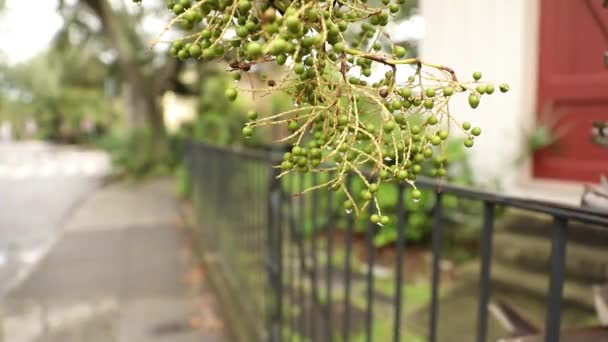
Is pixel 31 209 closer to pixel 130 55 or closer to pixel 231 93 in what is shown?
pixel 130 55

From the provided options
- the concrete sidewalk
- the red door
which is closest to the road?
the concrete sidewalk

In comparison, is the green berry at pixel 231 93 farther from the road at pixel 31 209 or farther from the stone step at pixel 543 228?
the road at pixel 31 209

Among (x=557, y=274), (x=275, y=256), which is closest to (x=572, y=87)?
(x=275, y=256)

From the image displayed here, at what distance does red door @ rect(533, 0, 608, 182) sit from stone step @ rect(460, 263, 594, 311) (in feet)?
2.63

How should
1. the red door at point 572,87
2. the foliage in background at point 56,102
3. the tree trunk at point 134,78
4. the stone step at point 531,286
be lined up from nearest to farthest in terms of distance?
1. the stone step at point 531,286
2. the red door at point 572,87
3. the tree trunk at point 134,78
4. the foliage in background at point 56,102

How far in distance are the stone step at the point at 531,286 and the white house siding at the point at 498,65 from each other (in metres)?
0.65

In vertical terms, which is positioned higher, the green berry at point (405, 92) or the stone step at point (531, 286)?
the green berry at point (405, 92)

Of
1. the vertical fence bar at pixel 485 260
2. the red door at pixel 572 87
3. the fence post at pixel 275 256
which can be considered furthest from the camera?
the red door at pixel 572 87

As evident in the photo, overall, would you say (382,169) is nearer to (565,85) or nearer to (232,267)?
(565,85)

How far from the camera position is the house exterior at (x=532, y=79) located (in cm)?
350

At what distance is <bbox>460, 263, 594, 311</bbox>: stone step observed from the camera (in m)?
3.09

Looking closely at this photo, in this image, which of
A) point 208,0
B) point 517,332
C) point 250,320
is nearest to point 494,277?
point 250,320

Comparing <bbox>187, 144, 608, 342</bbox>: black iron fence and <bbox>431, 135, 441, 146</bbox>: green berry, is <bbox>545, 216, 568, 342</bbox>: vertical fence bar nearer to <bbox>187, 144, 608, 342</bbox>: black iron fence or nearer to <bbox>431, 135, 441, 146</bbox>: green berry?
<bbox>187, 144, 608, 342</bbox>: black iron fence

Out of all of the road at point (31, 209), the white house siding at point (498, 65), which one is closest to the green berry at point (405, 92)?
the white house siding at point (498, 65)
